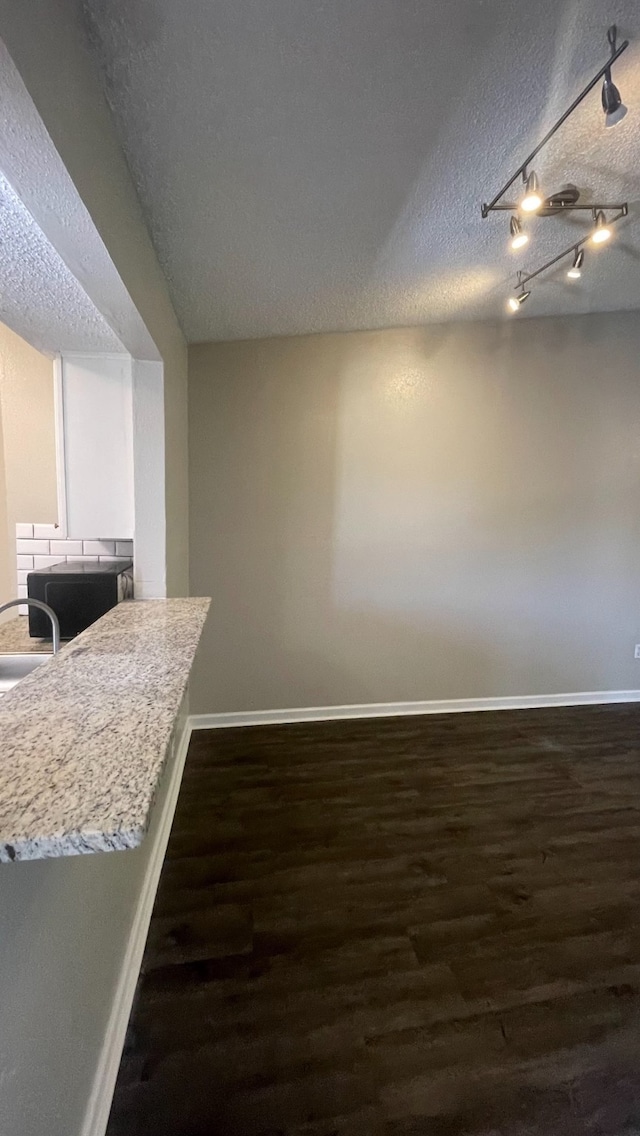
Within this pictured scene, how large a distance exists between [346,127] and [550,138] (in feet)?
2.43

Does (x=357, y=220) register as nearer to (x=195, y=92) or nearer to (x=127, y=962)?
(x=195, y=92)

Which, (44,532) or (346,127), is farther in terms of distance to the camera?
(44,532)

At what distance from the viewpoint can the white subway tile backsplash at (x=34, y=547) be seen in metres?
2.25

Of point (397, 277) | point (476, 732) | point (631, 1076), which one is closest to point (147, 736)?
point (631, 1076)

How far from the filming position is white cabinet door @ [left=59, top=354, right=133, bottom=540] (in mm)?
1944

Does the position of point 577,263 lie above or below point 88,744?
above

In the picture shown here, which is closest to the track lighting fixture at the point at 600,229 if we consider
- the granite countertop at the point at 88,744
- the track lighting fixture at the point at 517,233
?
the track lighting fixture at the point at 517,233

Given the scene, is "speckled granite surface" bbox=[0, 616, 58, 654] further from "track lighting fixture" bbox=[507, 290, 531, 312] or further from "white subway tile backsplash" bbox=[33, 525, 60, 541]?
"track lighting fixture" bbox=[507, 290, 531, 312]

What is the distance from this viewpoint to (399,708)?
11.1 feet

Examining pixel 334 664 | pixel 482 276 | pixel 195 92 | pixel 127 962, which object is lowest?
pixel 127 962

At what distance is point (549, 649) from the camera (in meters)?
3.51

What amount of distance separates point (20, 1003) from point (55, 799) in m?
0.42

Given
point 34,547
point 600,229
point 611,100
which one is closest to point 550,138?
point 611,100

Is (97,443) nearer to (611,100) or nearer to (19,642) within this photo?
(19,642)
